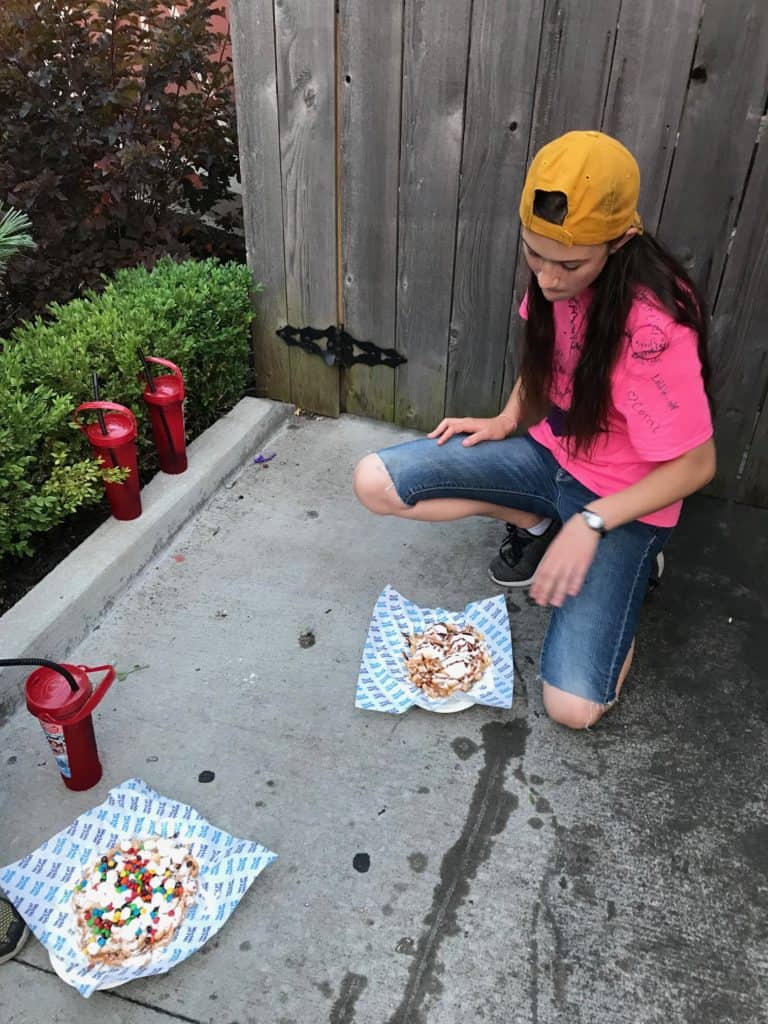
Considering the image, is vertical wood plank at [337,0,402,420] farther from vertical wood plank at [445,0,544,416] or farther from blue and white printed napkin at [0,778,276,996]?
blue and white printed napkin at [0,778,276,996]

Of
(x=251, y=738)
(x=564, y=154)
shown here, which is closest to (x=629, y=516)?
(x=564, y=154)

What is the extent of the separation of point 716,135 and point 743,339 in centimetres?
68

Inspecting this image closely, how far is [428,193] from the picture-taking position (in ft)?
9.70

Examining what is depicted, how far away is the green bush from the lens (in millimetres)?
2322

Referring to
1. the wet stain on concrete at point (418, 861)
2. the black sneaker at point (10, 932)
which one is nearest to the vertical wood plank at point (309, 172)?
the wet stain on concrete at point (418, 861)

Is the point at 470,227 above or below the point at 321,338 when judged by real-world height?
above

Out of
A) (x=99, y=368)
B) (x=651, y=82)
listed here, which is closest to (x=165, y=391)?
(x=99, y=368)

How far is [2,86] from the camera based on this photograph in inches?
124

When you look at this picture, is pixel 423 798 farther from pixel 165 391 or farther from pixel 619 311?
pixel 165 391

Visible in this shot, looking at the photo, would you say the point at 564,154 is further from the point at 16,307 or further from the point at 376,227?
the point at 16,307

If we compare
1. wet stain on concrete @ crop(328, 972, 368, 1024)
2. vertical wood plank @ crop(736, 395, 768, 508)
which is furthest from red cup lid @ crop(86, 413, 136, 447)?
vertical wood plank @ crop(736, 395, 768, 508)

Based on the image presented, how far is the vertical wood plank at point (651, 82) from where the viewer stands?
2.39m

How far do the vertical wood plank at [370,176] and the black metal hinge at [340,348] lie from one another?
0.03m

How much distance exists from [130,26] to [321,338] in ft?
4.98
